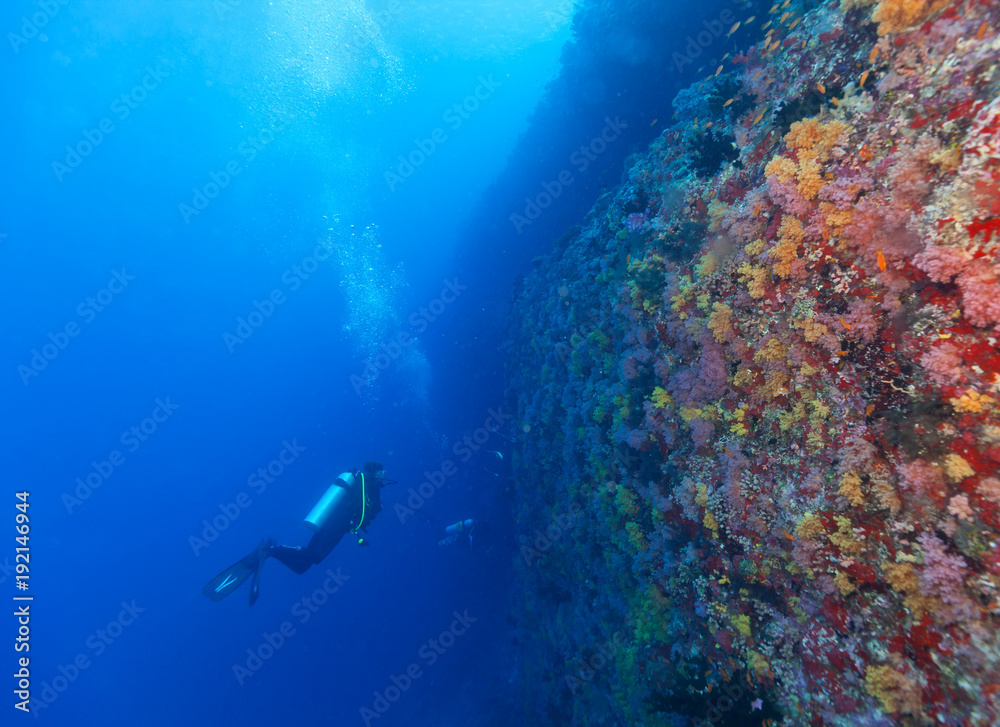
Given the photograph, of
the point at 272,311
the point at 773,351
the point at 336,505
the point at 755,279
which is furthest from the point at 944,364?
the point at 272,311

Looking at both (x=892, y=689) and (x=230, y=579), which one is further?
(x=230, y=579)

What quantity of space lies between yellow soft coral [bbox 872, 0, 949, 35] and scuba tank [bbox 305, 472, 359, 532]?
1480cm

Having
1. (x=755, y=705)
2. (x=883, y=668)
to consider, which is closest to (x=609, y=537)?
(x=755, y=705)

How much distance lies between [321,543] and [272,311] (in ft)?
130

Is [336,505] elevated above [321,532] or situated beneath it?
elevated above

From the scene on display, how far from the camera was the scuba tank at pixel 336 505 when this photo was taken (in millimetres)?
12539

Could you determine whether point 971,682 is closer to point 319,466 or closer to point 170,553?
point 319,466

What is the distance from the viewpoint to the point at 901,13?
318 cm

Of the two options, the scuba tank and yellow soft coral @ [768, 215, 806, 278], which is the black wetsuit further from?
yellow soft coral @ [768, 215, 806, 278]

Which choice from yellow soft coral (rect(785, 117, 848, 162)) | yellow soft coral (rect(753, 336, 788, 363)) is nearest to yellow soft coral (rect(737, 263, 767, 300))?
yellow soft coral (rect(753, 336, 788, 363))

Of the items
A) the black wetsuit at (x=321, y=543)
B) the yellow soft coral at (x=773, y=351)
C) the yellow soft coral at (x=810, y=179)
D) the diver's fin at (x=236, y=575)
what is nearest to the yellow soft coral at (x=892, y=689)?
the yellow soft coral at (x=773, y=351)

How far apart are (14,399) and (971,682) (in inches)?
2433

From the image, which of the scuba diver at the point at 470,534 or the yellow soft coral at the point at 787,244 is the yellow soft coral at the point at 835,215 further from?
the scuba diver at the point at 470,534

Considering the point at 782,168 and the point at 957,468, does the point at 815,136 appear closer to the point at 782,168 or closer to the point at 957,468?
the point at 782,168
